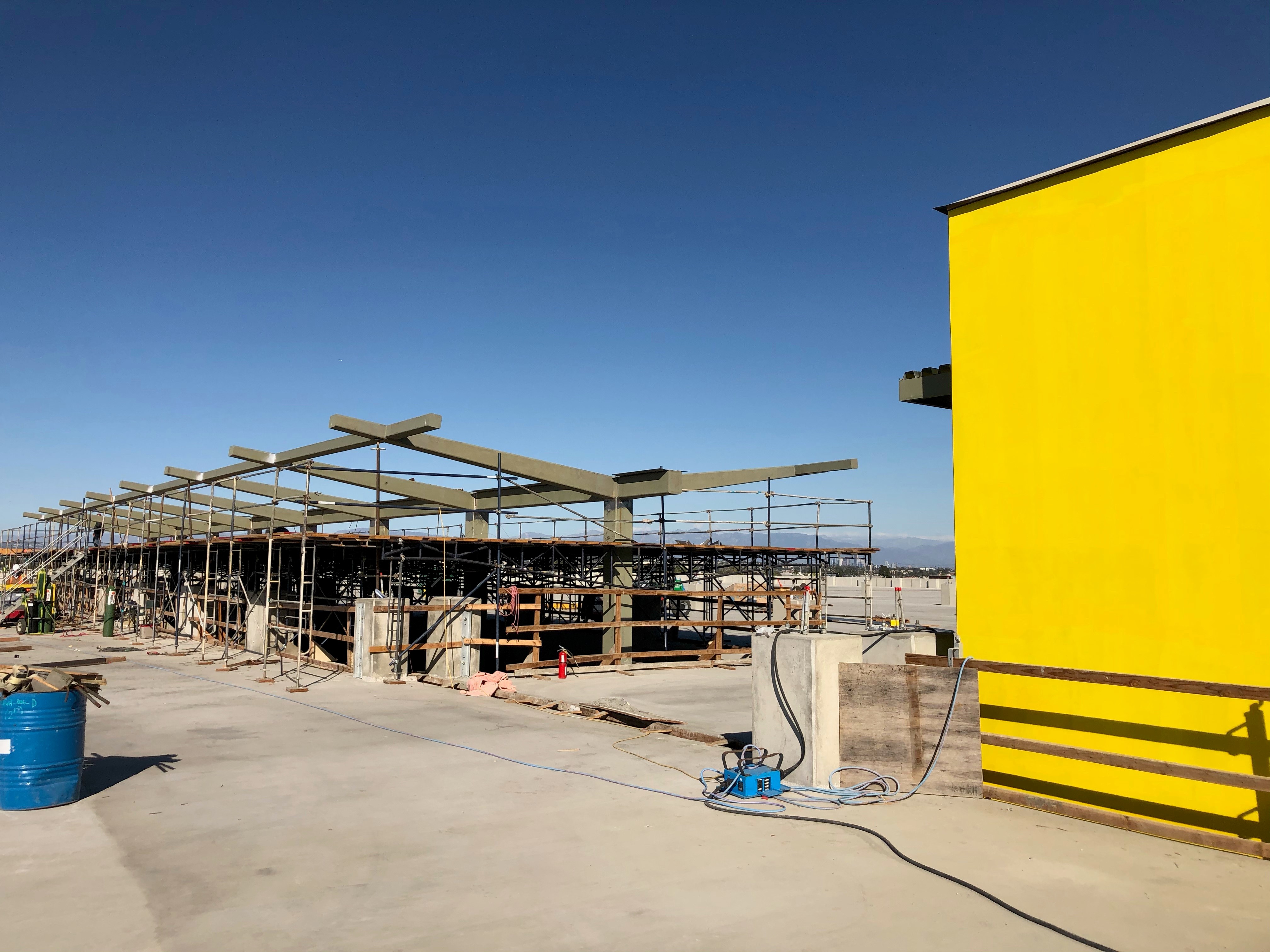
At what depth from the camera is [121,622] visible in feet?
109

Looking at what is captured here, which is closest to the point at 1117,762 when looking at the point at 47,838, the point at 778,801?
the point at 778,801

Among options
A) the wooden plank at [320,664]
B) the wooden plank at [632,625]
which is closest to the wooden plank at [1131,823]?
the wooden plank at [632,625]

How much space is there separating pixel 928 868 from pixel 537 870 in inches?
120

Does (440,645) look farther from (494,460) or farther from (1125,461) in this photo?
(1125,461)

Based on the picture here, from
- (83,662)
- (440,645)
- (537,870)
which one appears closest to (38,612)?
(83,662)

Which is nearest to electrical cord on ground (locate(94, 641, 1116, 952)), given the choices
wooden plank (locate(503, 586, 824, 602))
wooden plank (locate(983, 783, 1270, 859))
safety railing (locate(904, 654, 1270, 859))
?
safety railing (locate(904, 654, 1270, 859))

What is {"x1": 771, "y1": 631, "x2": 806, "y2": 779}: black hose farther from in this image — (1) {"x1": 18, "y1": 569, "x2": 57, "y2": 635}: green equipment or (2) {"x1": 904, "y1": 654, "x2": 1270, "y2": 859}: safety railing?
(1) {"x1": 18, "y1": 569, "x2": 57, "y2": 635}: green equipment

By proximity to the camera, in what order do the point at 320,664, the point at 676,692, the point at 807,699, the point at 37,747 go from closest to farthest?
the point at 37,747 → the point at 807,699 → the point at 676,692 → the point at 320,664

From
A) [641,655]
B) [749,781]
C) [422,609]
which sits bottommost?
[641,655]

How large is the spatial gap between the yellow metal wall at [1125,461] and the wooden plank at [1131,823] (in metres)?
0.16

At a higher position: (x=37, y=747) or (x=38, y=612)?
(x=37, y=747)

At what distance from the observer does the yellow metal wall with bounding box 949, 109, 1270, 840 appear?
7.21 metres

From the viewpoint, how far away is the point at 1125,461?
7953 millimetres

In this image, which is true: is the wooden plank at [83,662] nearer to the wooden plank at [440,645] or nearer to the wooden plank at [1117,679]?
the wooden plank at [440,645]
